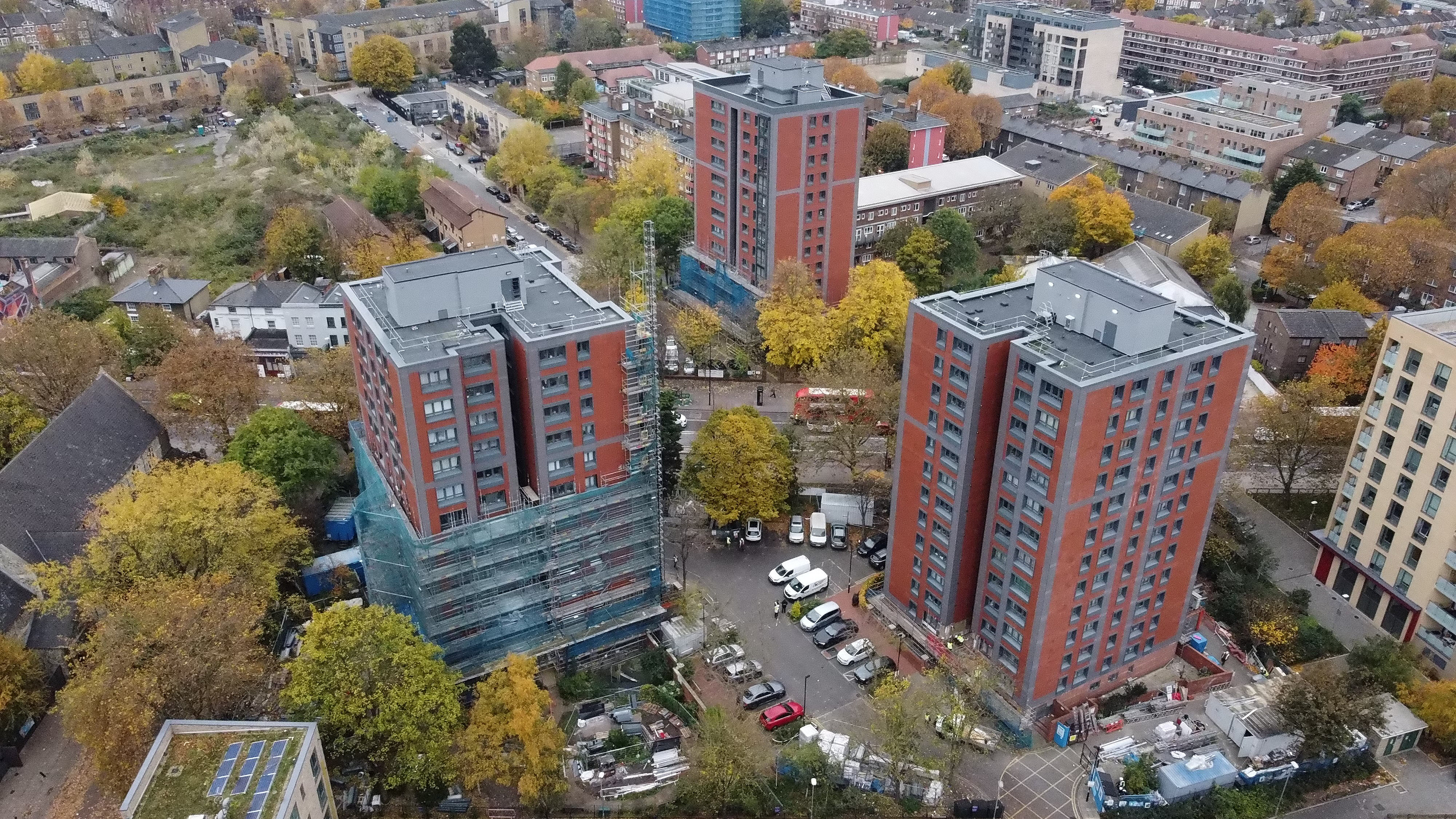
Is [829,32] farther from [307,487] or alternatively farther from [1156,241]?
[307,487]

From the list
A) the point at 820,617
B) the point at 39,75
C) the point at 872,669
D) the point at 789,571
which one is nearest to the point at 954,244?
the point at 789,571

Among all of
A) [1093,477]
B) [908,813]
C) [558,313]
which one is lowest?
[908,813]

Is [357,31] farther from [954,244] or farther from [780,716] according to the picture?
[780,716]

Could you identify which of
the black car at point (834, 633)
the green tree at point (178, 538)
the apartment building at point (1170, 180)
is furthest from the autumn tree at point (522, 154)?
the black car at point (834, 633)

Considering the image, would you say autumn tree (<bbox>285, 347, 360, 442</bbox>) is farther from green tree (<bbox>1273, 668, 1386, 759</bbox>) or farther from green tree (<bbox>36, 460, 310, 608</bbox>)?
green tree (<bbox>1273, 668, 1386, 759</bbox>)

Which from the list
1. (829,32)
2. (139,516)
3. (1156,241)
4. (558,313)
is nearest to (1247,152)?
(1156,241)

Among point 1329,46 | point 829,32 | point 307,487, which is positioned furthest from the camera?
point 829,32

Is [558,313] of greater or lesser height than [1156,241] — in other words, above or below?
above
